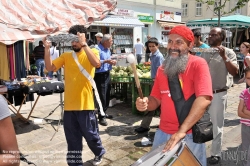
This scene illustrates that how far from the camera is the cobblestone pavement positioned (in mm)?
3932

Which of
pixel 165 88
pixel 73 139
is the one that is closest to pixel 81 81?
pixel 73 139

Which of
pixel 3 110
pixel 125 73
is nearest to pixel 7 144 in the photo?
pixel 3 110

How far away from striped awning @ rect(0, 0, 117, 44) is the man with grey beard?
129 inches

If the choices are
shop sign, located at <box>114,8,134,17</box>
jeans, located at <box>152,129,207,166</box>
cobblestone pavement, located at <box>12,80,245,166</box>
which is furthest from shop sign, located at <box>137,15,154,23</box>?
jeans, located at <box>152,129,207,166</box>

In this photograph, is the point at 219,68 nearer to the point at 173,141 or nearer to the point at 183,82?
the point at 183,82

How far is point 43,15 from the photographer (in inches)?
203

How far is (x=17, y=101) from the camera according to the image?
537 centimetres

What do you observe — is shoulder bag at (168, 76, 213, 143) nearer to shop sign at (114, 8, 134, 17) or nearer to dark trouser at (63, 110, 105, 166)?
dark trouser at (63, 110, 105, 166)

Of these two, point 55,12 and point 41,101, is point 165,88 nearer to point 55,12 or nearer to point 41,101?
point 55,12

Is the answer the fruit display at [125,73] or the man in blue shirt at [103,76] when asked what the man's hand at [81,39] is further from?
the fruit display at [125,73]

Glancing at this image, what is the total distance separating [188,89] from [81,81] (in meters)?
1.68

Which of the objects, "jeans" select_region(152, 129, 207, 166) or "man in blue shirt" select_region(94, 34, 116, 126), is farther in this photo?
"man in blue shirt" select_region(94, 34, 116, 126)

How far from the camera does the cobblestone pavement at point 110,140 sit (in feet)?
12.9

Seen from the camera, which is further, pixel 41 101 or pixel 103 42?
pixel 41 101
